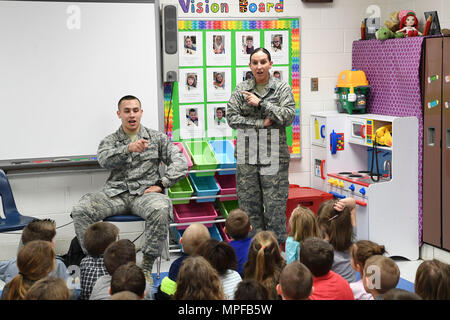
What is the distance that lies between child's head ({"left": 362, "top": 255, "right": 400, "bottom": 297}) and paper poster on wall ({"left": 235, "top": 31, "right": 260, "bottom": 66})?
9.43 ft

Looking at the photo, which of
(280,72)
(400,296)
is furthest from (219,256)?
(280,72)

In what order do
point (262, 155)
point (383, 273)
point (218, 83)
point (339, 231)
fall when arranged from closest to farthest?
point (383, 273) < point (339, 231) < point (262, 155) < point (218, 83)

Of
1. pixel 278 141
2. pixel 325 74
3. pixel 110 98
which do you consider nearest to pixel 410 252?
pixel 278 141

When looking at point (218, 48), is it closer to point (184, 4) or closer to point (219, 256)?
point (184, 4)

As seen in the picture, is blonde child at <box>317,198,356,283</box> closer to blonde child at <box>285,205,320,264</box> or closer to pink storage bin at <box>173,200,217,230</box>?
blonde child at <box>285,205,320,264</box>

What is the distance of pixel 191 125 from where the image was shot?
16.1 ft

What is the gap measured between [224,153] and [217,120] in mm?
328

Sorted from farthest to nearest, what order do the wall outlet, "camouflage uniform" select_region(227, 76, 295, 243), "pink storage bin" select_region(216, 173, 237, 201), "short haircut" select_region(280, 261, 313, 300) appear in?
the wall outlet → "pink storage bin" select_region(216, 173, 237, 201) → "camouflage uniform" select_region(227, 76, 295, 243) → "short haircut" select_region(280, 261, 313, 300)

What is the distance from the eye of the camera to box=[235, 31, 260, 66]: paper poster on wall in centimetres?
497

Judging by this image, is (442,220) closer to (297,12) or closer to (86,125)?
(297,12)

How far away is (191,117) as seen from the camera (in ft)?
16.1

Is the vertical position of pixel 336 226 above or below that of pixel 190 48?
below

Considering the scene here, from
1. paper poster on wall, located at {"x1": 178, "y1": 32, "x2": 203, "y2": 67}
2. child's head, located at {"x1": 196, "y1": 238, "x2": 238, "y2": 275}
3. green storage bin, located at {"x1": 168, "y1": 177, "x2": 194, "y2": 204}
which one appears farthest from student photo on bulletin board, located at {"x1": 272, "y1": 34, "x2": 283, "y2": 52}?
child's head, located at {"x1": 196, "y1": 238, "x2": 238, "y2": 275}

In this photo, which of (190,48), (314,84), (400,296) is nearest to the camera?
(400,296)
